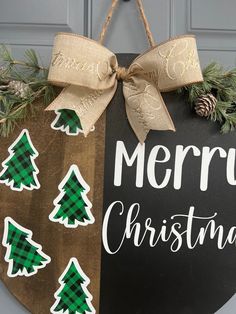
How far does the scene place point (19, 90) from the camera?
0.62 metres

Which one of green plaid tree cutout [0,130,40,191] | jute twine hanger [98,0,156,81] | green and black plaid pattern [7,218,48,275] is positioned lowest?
green and black plaid pattern [7,218,48,275]

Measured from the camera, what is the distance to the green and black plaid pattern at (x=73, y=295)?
0.63 metres

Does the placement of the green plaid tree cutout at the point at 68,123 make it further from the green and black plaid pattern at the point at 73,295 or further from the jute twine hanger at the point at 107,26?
the green and black plaid pattern at the point at 73,295

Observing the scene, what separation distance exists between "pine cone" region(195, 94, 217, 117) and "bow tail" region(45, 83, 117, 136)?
148 millimetres

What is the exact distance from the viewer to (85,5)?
0.67 m

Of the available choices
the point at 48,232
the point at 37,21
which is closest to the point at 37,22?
the point at 37,21

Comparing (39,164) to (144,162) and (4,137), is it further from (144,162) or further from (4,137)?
(144,162)

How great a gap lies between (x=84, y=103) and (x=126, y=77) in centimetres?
8

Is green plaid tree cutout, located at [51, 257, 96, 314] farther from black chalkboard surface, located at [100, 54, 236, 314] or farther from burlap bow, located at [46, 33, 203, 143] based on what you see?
burlap bow, located at [46, 33, 203, 143]

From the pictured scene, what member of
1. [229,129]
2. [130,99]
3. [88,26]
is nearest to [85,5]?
[88,26]

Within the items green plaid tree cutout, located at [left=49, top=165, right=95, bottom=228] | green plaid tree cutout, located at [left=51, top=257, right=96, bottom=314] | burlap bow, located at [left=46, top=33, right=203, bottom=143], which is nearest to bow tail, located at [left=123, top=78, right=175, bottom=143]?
burlap bow, located at [left=46, top=33, right=203, bottom=143]

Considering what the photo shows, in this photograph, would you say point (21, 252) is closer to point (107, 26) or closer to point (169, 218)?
point (169, 218)

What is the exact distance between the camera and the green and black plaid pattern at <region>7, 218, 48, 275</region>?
2.05 feet

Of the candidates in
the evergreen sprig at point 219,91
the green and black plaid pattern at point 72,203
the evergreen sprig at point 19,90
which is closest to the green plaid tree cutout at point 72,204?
the green and black plaid pattern at point 72,203
